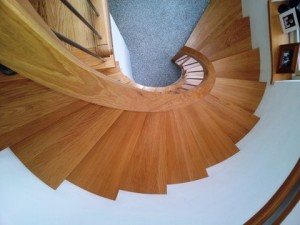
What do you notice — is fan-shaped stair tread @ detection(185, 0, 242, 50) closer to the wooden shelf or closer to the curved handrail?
the wooden shelf

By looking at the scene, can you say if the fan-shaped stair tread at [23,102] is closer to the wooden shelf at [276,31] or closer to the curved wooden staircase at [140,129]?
the curved wooden staircase at [140,129]

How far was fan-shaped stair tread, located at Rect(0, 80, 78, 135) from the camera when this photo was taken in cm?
108

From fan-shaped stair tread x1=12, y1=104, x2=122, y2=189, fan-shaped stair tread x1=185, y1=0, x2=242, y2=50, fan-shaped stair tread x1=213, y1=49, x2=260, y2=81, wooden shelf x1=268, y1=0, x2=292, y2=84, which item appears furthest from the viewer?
fan-shaped stair tread x1=185, y1=0, x2=242, y2=50

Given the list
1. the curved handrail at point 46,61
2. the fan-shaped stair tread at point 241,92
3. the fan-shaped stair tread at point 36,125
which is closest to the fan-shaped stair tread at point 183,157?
the fan-shaped stair tread at point 241,92

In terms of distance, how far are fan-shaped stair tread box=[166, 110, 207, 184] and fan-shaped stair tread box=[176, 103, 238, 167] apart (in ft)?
0.16

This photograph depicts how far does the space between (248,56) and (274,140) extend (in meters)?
0.92

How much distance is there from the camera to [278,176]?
1490 mm

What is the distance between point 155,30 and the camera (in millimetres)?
2955

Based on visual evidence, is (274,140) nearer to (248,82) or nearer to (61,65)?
(248,82)

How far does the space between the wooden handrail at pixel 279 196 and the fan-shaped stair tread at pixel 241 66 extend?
1.37m

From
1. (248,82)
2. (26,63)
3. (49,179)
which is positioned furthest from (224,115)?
(26,63)

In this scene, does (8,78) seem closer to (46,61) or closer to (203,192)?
(46,61)

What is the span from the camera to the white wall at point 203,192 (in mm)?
1467

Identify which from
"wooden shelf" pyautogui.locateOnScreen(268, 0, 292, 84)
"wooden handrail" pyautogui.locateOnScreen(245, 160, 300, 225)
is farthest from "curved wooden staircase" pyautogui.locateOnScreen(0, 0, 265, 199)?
"wooden handrail" pyautogui.locateOnScreen(245, 160, 300, 225)
